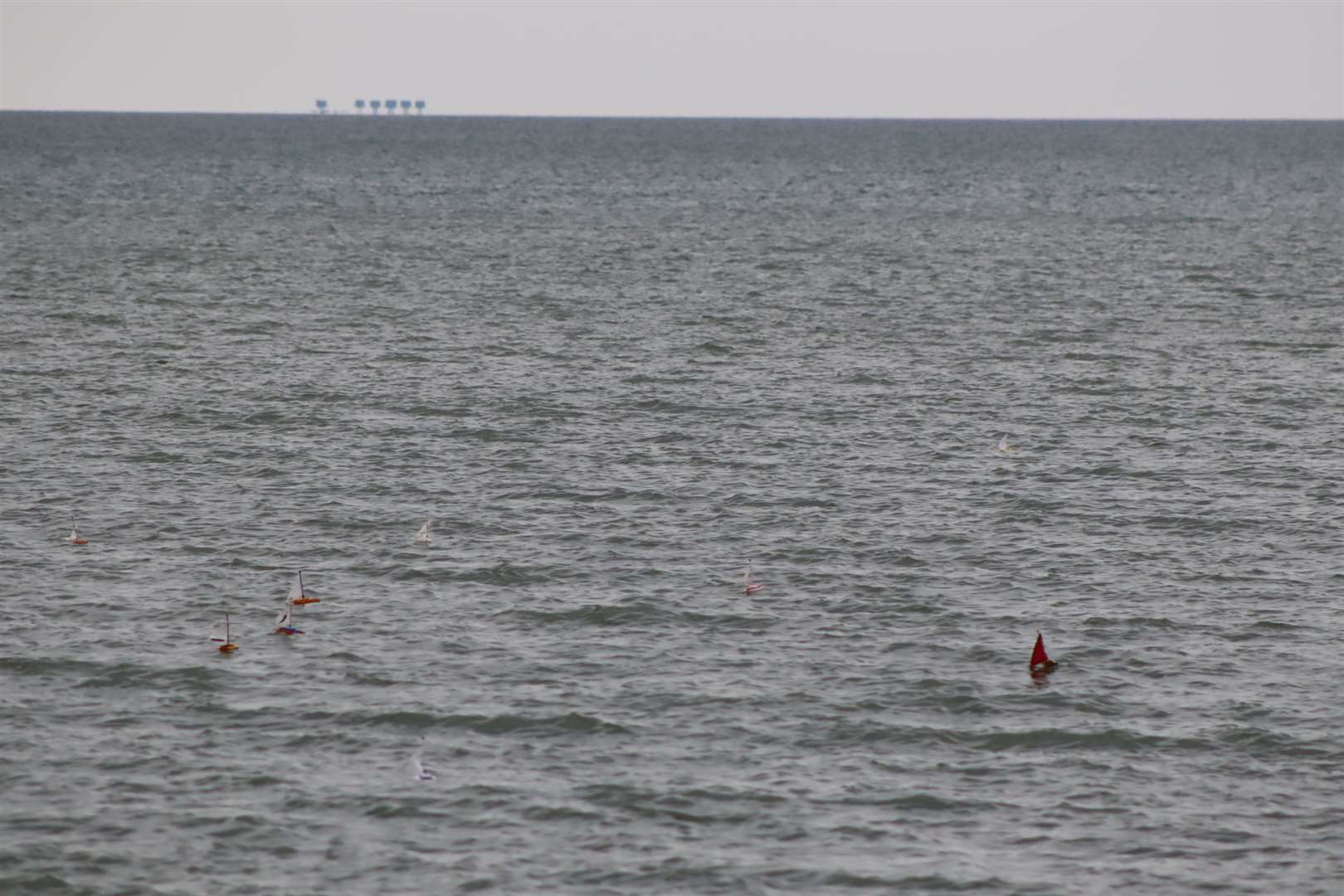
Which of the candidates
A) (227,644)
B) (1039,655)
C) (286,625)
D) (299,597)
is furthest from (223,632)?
(1039,655)

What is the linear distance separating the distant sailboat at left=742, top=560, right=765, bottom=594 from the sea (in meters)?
0.38

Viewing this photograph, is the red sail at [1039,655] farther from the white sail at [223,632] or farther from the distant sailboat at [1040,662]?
the white sail at [223,632]

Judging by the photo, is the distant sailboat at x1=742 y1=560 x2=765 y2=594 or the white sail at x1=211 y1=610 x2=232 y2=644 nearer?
the white sail at x1=211 y1=610 x2=232 y2=644

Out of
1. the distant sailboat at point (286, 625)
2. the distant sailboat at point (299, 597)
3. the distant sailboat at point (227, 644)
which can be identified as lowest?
the distant sailboat at point (227, 644)

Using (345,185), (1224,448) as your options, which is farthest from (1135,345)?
(345,185)

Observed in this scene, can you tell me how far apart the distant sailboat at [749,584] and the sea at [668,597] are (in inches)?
15.1

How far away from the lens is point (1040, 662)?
2608 centimetres

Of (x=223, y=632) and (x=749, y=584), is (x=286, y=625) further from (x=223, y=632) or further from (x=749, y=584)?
(x=749, y=584)

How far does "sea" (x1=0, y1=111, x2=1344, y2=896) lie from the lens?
67.6 ft

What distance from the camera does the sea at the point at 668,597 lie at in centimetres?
2059

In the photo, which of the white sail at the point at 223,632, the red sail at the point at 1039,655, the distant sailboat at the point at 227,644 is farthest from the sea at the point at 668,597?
the distant sailboat at the point at 227,644

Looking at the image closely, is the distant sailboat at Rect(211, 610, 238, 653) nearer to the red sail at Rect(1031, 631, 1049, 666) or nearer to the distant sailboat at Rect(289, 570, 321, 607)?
the distant sailboat at Rect(289, 570, 321, 607)

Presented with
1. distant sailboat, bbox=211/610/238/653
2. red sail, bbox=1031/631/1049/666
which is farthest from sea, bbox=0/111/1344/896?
distant sailboat, bbox=211/610/238/653

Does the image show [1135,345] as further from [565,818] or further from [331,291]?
[565,818]
